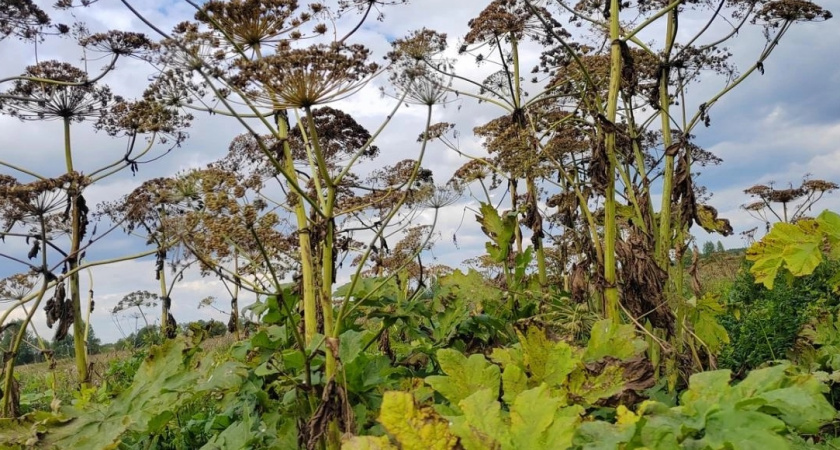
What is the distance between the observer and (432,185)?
4090 mm

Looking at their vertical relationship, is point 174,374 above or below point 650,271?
below

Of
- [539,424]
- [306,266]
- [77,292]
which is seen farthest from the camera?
[77,292]

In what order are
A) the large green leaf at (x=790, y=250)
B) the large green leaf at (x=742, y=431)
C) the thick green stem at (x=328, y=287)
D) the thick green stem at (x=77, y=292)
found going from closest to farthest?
the large green leaf at (x=742, y=431) < the thick green stem at (x=328, y=287) < the large green leaf at (x=790, y=250) < the thick green stem at (x=77, y=292)

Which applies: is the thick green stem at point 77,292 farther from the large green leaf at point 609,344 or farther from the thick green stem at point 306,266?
the large green leaf at point 609,344

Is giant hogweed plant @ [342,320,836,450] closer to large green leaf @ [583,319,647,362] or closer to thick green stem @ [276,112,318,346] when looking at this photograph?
large green leaf @ [583,319,647,362]

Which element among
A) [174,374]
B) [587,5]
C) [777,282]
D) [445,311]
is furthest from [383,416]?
[777,282]

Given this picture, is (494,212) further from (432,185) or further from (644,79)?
(644,79)

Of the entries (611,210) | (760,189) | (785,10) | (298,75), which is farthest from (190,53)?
(760,189)

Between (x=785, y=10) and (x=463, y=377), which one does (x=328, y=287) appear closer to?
(x=463, y=377)

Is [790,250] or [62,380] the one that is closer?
[790,250]

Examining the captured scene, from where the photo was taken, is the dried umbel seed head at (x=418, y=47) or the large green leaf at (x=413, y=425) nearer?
the large green leaf at (x=413, y=425)

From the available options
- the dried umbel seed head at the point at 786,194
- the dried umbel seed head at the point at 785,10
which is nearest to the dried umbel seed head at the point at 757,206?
the dried umbel seed head at the point at 786,194

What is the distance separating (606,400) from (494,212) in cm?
208

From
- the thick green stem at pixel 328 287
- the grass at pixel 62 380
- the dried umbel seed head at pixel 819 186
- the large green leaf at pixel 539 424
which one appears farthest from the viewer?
the dried umbel seed head at pixel 819 186
